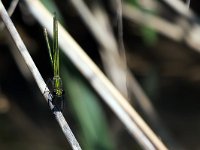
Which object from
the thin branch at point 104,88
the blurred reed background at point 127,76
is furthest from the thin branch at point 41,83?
the blurred reed background at point 127,76

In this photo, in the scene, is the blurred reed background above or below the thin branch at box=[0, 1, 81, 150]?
above

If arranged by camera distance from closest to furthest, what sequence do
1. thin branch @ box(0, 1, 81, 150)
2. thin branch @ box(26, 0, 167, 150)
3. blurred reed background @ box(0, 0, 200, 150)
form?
thin branch @ box(0, 1, 81, 150)
thin branch @ box(26, 0, 167, 150)
blurred reed background @ box(0, 0, 200, 150)

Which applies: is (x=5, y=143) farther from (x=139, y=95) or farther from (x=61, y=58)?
(x=61, y=58)

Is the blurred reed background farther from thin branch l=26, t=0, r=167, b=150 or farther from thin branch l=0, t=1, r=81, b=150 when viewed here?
thin branch l=0, t=1, r=81, b=150

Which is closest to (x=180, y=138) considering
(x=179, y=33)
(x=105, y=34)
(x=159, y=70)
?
(x=159, y=70)

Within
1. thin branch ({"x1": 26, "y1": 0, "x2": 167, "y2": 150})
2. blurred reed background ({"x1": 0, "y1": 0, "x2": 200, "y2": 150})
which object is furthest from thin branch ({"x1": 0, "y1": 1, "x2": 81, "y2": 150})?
blurred reed background ({"x1": 0, "y1": 0, "x2": 200, "y2": 150})

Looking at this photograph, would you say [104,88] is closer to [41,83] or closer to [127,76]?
[41,83]

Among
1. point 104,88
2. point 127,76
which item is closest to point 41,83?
point 104,88

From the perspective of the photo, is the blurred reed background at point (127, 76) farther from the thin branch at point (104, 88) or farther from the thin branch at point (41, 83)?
the thin branch at point (41, 83)
